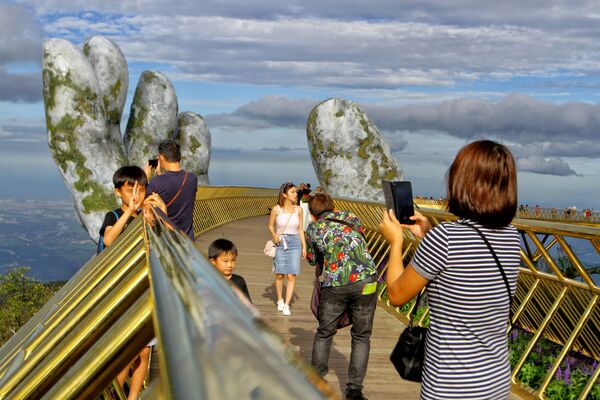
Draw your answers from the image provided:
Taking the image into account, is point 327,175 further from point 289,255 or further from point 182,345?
point 182,345

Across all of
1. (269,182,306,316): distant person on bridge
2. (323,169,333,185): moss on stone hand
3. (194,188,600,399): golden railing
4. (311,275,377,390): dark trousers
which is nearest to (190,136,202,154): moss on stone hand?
(323,169,333,185): moss on stone hand

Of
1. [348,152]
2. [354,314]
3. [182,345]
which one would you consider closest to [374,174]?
[348,152]

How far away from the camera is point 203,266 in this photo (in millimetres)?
1110

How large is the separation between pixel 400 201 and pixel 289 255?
19.2 feet

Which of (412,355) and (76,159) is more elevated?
(412,355)

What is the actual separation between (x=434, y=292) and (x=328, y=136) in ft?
97.4

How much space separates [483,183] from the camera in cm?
287

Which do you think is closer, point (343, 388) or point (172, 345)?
point (172, 345)

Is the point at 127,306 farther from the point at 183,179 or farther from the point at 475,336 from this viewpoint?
the point at 183,179

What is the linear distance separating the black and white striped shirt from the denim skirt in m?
6.54

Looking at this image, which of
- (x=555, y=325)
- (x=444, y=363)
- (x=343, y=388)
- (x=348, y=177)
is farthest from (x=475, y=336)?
(x=348, y=177)

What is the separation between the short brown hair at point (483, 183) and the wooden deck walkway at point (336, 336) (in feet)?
2.96

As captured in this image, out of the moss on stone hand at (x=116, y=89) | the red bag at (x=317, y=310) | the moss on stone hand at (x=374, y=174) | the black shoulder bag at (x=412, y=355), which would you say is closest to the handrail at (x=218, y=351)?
the black shoulder bag at (x=412, y=355)

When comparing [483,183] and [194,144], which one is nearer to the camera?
[483,183]
